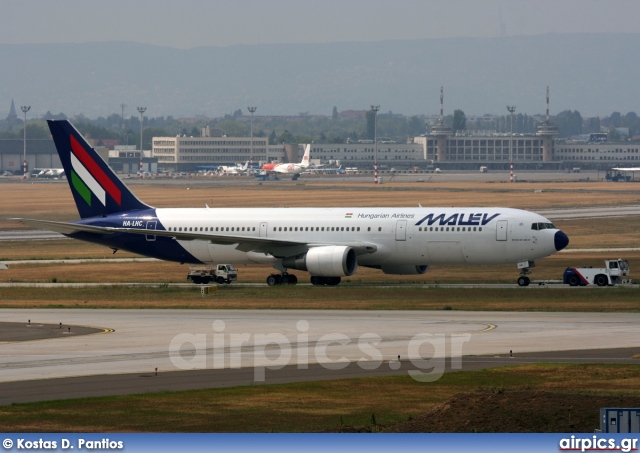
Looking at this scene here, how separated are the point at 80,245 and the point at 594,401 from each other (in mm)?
94731

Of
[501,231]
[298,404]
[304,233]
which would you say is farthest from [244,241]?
[298,404]

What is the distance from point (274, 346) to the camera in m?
47.7

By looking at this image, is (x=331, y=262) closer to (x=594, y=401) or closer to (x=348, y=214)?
(x=348, y=214)

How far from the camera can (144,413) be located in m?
32.2

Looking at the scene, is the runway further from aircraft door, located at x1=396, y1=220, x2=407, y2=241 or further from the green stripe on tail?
the green stripe on tail

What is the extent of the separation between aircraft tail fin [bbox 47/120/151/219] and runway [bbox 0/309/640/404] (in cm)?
2013

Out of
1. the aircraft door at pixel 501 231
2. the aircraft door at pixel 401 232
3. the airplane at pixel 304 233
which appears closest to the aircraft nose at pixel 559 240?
the airplane at pixel 304 233

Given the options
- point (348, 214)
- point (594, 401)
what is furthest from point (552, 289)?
point (594, 401)

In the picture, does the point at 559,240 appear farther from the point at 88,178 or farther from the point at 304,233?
the point at 88,178

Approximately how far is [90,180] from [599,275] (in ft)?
114

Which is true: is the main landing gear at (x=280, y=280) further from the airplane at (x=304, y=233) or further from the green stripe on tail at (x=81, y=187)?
the green stripe on tail at (x=81, y=187)

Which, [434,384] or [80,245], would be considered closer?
[434,384]

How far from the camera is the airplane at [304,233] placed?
73.0 meters

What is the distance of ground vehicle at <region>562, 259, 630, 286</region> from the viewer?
72.8m
